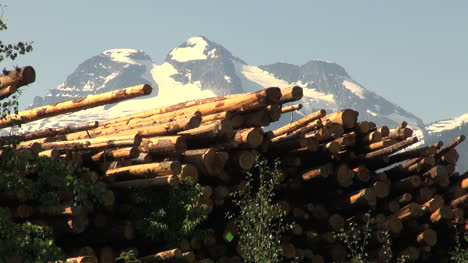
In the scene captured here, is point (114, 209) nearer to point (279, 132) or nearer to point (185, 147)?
point (185, 147)

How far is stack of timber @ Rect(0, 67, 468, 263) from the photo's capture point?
12.7m

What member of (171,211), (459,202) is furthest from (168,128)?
(459,202)

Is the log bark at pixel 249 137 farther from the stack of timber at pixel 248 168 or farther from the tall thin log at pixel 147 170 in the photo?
the tall thin log at pixel 147 170

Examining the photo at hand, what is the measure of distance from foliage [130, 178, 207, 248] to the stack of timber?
18cm

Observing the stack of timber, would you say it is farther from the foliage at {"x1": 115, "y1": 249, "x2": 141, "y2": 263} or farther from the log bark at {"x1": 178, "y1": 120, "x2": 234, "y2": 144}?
the foliage at {"x1": 115, "y1": 249, "x2": 141, "y2": 263}

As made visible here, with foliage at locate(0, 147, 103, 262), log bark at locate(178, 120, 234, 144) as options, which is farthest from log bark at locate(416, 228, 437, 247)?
foliage at locate(0, 147, 103, 262)

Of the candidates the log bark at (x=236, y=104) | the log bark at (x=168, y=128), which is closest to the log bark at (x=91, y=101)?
the log bark at (x=168, y=128)

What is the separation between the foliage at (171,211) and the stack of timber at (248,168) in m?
0.18

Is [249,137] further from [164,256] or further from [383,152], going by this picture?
[383,152]

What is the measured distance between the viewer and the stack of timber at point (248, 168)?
12.7 m

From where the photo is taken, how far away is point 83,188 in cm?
937

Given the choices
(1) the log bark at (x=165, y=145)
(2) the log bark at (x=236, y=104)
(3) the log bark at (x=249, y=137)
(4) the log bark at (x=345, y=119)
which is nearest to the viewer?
(1) the log bark at (x=165, y=145)

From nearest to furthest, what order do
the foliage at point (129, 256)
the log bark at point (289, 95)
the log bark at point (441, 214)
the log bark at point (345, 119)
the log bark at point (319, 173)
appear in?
the foliage at point (129, 256) < the log bark at point (289, 95) < the log bark at point (319, 173) < the log bark at point (345, 119) < the log bark at point (441, 214)

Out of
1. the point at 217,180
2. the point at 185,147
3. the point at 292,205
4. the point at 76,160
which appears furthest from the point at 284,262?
the point at 76,160
